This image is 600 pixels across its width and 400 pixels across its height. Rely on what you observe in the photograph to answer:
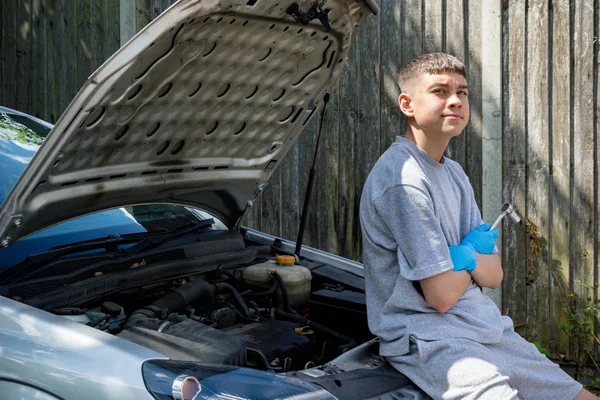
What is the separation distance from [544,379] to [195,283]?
147 cm

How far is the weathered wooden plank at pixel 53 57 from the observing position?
22.8 feet

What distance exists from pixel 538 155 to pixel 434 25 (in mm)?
1213

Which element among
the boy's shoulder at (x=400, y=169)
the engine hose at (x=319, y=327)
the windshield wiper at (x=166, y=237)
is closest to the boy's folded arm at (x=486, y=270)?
the boy's shoulder at (x=400, y=169)

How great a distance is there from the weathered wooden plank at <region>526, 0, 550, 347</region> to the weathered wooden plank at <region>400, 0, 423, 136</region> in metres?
0.78

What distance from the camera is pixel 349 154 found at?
214 inches

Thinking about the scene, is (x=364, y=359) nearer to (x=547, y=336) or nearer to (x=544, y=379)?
(x=544, y=379)

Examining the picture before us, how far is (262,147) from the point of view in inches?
136

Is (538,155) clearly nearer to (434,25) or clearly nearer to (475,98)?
(475,98)

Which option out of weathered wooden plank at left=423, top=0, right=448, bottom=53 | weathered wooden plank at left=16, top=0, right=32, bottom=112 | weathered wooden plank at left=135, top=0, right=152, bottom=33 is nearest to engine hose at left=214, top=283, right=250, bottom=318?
weathered wooden plank at left=423, top=0, right=448, bottom=53

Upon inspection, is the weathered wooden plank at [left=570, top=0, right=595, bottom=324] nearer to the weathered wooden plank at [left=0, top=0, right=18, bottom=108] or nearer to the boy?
the boy

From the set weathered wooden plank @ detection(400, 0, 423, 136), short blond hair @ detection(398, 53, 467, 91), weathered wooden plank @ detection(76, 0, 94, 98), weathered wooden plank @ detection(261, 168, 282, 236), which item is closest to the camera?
short blond hair @ detection(398, 53, 467, 91)

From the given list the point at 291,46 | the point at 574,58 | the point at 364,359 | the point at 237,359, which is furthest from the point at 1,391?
the point at 574,58

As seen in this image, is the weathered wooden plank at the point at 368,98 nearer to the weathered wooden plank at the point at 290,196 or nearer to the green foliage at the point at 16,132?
the weathered wooden plank at the point at 290,196

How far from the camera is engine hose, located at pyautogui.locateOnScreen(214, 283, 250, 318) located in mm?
3025
